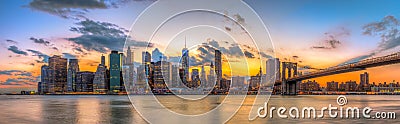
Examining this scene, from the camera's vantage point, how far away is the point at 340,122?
84.0 feet

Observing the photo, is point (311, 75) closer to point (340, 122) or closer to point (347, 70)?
point (347, 70)

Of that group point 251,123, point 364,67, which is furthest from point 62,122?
point 364,67

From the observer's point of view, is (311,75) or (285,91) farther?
(285,91)

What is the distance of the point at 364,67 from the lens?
60.9 meters

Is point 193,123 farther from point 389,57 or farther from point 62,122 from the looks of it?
point 389,57

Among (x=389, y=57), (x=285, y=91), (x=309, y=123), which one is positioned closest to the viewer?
(x=309, y=123)

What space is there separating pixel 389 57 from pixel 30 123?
4494 cm

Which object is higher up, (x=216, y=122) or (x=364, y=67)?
(x=364, y=67)

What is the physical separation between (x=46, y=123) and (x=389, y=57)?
4412cm

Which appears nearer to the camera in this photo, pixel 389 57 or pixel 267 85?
pixel 389 57

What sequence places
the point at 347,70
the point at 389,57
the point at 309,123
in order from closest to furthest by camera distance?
the point at 309,123 → the point at 389,57 → the point at 347,70

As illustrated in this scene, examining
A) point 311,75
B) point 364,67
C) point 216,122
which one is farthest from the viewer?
point 311,75

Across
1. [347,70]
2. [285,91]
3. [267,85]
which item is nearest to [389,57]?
[347,70]

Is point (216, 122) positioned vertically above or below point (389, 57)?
below
